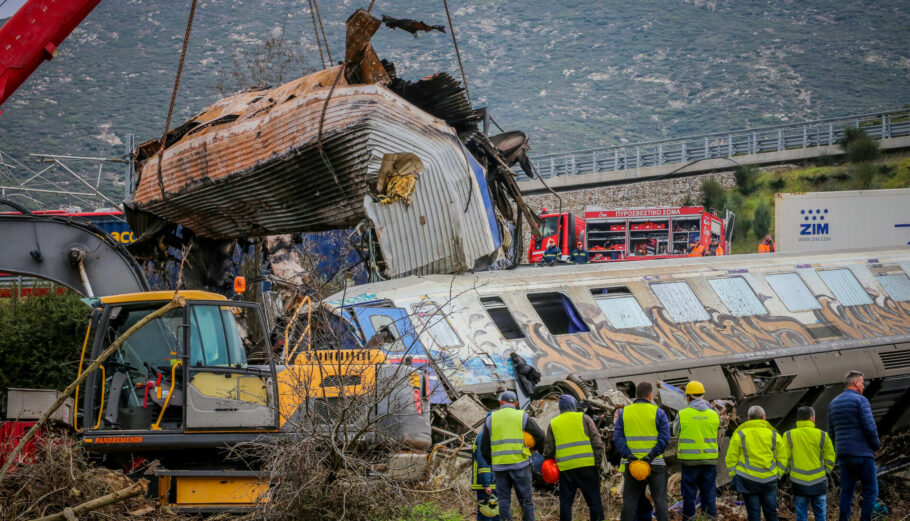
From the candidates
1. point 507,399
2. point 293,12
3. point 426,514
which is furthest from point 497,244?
point 293,12

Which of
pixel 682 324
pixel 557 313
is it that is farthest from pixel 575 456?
pixel 682 324

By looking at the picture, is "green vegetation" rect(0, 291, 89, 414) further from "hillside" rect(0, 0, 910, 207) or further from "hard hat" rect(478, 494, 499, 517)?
"hillside" rect(0, 0, 910, 207)

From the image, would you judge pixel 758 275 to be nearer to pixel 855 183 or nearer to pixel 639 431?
pixel 639 431

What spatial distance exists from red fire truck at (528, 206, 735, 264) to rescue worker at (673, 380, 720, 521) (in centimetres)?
2097

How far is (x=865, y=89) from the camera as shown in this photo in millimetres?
106812

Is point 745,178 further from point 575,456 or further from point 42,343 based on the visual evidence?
point 575,456

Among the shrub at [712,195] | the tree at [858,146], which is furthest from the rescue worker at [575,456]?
the tree at [858,146]

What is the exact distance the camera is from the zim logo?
26.4 m

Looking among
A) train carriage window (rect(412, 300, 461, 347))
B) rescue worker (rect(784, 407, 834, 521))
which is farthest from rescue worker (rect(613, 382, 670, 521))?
train carriage window (rect(412, 300, 461, 347))

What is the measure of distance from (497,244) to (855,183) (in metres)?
37.6

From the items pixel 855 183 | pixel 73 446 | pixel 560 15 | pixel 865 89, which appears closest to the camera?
pixel 73 446

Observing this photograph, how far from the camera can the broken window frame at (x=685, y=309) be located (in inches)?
589

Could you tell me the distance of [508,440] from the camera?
29.8 ft

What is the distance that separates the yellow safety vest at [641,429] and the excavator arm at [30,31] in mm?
7024
